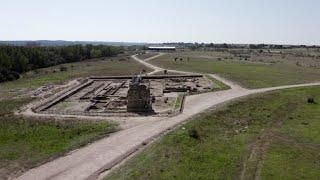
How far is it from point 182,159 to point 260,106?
71.2 ft

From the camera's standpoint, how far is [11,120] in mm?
40375

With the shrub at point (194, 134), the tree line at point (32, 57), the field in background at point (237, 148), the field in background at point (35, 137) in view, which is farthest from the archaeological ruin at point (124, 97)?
the tree line at point (32, 57)

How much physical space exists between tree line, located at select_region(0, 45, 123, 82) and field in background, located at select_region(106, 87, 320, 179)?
47.9m

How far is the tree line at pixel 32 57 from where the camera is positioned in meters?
81.1

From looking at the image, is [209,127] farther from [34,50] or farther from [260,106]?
[34,50]

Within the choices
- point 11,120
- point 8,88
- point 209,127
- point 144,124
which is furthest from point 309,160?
point 8,88

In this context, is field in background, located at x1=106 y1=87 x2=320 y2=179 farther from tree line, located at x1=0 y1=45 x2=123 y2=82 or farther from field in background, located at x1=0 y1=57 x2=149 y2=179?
tree line, located at x1=0 y1=45 x2=123 y2=82

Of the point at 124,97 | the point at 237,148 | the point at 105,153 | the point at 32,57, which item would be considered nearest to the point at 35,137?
the point at 105,153

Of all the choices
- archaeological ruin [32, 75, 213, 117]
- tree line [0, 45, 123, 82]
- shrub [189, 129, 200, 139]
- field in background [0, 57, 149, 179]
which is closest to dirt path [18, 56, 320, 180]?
field in background [0, 57, 149, 179]

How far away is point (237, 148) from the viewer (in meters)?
30.7

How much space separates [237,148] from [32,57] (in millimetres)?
77373

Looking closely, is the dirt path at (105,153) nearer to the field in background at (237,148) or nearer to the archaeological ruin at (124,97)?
the field in background at (237,148)

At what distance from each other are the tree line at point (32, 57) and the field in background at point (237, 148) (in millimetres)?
47901

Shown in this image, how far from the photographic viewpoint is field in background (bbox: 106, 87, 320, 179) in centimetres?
2570
